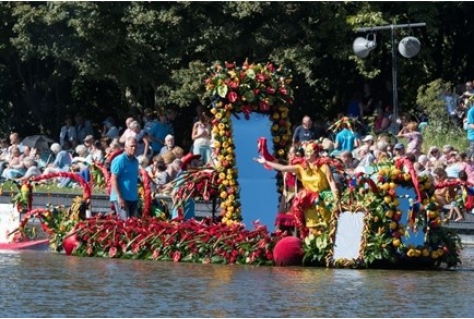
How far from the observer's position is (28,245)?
77.6 feet

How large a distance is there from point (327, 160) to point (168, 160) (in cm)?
998

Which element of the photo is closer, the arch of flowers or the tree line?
the arch of flowers

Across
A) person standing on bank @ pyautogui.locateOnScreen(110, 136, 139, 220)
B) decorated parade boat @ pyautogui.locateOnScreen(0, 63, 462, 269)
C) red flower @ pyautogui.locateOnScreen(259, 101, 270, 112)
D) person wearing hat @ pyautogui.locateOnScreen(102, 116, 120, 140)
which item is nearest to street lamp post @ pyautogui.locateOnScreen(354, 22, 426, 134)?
person wearing hat @ pyautogui.locateOnScreen(102, 116, 120, 140)

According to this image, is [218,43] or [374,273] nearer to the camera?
[374,273]

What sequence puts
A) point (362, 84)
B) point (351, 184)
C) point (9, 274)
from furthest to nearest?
point (362, 84) < point (351, 184) < point (9, 274)

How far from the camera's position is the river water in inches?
627

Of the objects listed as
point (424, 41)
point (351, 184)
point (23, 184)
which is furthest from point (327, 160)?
point (424, 41)

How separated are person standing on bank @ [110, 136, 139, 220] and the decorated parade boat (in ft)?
0.77

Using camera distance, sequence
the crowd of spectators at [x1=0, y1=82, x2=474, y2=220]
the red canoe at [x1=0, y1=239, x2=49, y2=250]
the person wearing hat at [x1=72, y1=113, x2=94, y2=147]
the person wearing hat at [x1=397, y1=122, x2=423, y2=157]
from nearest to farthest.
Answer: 1. the red canoe at [x1=0, y1=239, x2=49, y2=250]
2. the crowd of spectators at [x1=0, y1=82, x2=474, y2=220]
3. the person wearing hat at [x1=397, y1=122, x2=423, y2=157]
4. the person wearing hat at [x1=72, y1=113, x2=94, y2=147]

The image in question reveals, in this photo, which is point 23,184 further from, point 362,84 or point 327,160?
point 362,84

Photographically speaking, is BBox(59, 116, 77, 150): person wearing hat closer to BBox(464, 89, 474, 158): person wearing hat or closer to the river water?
BBox(464, 89, 474, 158): person wearing hat

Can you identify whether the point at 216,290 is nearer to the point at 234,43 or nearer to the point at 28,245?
the point at 28,245

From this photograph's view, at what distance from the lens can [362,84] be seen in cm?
3791

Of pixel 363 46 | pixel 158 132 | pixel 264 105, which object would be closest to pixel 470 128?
pixel 363 46
